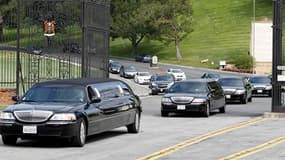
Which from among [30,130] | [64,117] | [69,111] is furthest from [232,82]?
[30,130]

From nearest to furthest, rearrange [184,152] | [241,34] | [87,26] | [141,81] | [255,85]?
1. [184,152]
2. [87,26]
3. [255,85]
4. [141,81]
5. [241,34]

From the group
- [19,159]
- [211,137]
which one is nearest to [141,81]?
[211,137]

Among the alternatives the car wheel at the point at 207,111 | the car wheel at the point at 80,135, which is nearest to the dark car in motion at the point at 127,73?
the car wheel at the point at 207,111

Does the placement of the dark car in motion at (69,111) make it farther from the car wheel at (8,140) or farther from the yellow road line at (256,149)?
the yellow road line at (256,149)

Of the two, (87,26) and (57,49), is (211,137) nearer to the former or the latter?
(87,26)

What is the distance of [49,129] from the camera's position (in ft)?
56.2

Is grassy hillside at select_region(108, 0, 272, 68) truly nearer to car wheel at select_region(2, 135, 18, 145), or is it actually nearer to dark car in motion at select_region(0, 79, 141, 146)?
dark car in motion at select_region(0, 79, 141, 146)

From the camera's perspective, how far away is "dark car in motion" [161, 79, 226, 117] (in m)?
29.4

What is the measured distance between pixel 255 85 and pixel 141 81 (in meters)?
19.1

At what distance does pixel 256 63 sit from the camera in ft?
315

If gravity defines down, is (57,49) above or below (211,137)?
above

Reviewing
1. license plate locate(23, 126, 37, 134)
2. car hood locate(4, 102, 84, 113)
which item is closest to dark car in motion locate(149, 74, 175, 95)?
car hood locate(4, 102, 84, 113)

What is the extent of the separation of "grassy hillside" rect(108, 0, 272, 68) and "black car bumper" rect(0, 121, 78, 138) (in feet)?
287

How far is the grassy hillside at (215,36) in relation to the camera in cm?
11231
